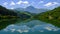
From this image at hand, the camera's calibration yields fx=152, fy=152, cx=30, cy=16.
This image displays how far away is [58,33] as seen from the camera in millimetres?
10086

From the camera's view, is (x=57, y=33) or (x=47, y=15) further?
(x=47, y=15)

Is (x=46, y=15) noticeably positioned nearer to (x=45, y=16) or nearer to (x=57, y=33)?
(x=45, y=16)

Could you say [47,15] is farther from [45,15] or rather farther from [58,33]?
[58,33]

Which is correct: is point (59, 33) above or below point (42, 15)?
below

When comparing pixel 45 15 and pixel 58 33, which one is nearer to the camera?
pixel 58 33

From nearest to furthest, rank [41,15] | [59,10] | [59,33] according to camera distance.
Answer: [59,33] < [41,15] < [59,10]

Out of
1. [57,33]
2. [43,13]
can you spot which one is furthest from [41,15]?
[57,33]

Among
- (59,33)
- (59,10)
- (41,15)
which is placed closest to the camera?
(59,33)

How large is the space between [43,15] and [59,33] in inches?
957

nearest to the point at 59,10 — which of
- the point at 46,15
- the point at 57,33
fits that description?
the point at 46,15

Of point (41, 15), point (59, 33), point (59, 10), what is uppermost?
point (59, 10)

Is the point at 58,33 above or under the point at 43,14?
under

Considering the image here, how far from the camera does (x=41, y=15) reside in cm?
3319

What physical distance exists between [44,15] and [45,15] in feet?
1.16
